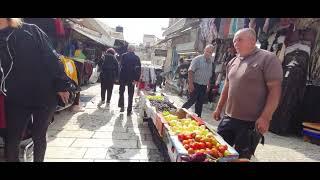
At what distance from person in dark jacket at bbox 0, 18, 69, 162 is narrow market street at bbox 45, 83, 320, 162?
1.41 m

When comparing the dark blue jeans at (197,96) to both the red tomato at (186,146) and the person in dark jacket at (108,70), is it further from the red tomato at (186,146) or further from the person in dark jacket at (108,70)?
the red tomato at (186,146)

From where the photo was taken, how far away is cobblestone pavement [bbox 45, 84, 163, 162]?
4.64 metres

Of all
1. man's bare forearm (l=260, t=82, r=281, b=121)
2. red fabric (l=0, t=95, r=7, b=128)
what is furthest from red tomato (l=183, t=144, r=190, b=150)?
red fabric (l=0, t=95, r=7, b=128)

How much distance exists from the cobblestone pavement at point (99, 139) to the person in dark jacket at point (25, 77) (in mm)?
1401

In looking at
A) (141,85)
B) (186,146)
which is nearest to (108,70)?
(141,85)

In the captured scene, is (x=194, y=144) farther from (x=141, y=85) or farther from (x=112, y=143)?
(x=141, y=85)

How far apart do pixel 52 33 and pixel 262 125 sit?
6.41 metres

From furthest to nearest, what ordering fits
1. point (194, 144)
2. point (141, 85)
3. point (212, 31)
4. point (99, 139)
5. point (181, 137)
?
point (212, 31), point (141, 85), point (99, 139), point (181, 137), point (194, 144)

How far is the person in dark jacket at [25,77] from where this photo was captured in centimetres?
289

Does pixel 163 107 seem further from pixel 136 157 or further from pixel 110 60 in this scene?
pixel 110 60

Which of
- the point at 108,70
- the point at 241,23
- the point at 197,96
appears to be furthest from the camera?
the point at 241,23

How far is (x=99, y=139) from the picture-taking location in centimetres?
557

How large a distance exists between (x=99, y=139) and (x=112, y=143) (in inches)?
12.6

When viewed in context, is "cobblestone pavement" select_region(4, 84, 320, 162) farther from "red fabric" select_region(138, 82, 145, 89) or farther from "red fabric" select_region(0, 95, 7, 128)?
"red fabric" select_region(138, 82, 145, 89)
